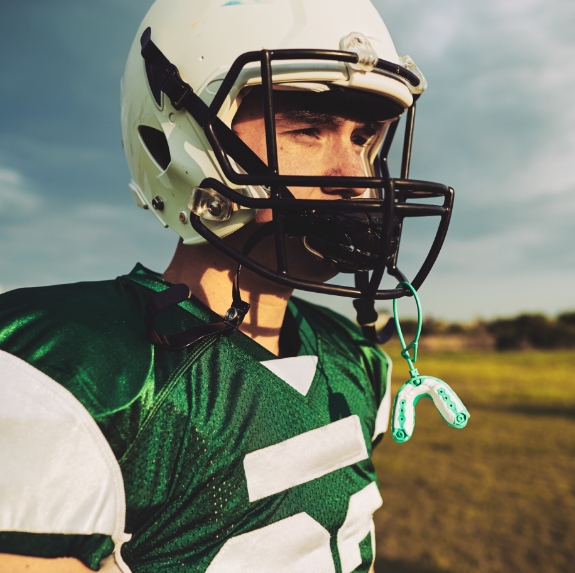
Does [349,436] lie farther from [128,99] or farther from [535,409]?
[535,409]

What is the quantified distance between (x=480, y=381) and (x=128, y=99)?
14.0 m

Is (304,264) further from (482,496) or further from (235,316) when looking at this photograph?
(482,496)

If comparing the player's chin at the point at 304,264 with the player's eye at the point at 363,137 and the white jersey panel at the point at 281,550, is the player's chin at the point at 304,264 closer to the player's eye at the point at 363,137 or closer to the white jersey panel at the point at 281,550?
the player's eye at the point at 363,137

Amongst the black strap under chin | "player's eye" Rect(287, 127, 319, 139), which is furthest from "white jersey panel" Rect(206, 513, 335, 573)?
"player's eye" Rect(287, 127, 319, 139)

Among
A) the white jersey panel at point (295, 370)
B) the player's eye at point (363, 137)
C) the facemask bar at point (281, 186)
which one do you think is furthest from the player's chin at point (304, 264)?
the player's eye at point (363, 137)

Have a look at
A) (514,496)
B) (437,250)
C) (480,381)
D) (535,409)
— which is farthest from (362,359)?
(480,381)

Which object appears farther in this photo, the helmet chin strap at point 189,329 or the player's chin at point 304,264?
the player's chin at point 304,264

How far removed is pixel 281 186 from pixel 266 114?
0.16 m

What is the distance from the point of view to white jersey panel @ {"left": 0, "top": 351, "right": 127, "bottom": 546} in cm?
92

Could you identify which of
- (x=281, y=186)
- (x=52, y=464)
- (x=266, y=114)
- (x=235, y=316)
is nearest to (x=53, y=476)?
(x=52, y=464)

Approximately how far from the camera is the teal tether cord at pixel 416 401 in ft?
3.80

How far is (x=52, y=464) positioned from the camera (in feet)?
3.07

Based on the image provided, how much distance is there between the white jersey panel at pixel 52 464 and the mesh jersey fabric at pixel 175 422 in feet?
0.08

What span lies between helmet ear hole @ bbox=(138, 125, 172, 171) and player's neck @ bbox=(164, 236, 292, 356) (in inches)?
9.4
